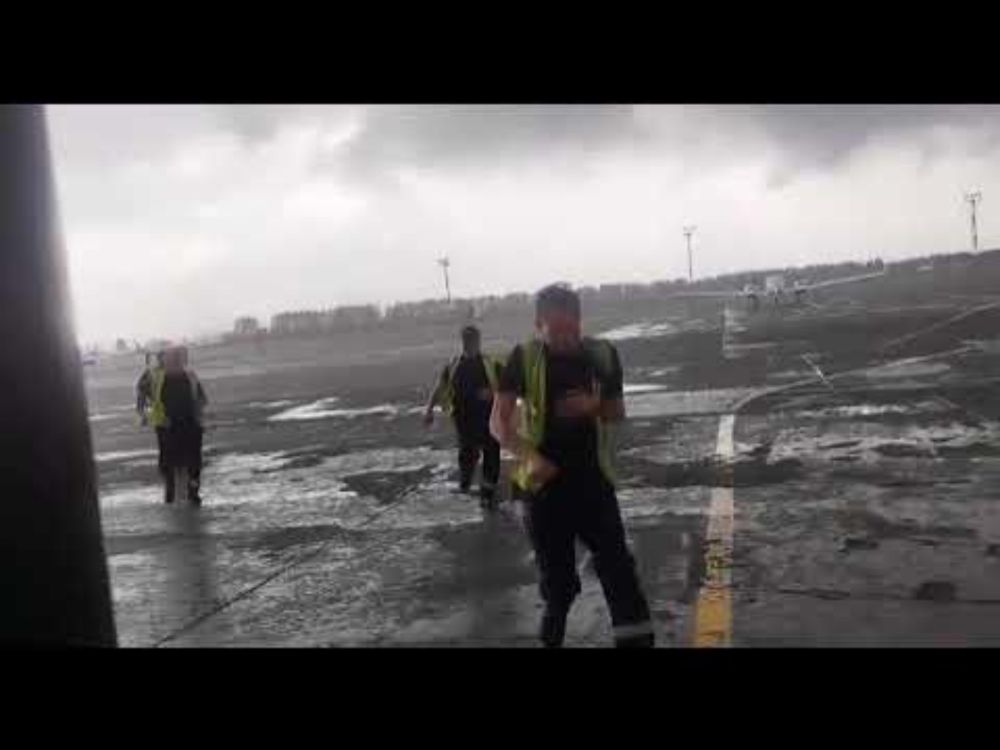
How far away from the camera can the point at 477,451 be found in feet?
33.9

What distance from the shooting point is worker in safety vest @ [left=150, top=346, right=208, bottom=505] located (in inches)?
435

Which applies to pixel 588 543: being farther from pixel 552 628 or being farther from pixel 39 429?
pixel 39 429

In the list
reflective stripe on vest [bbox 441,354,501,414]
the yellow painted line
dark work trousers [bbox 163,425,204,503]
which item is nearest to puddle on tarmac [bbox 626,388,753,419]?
the yellow painted line

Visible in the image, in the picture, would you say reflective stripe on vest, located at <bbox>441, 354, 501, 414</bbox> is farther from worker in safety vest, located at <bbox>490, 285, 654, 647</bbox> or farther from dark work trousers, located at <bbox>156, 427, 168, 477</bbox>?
worker in safety vest, located at <bbox>490, 285, 654, 647</bbox>

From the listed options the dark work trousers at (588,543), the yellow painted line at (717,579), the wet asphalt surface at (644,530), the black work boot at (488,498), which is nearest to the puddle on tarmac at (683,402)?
the wet asphalt surface at (644,530)

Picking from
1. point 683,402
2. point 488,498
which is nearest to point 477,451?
point 488,498

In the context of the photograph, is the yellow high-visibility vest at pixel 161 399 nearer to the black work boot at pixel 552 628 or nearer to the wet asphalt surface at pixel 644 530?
the wet asphalt surface at pixel 644 530

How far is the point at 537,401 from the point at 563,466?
0.33 meters

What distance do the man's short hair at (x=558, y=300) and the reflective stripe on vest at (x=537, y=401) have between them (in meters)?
0.17

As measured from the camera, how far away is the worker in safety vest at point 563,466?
4.59m
